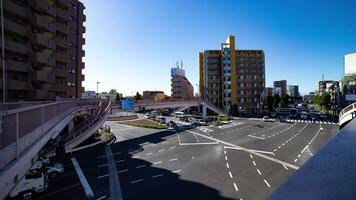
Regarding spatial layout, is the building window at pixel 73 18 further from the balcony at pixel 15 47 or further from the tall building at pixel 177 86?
the tall building at pixel 177 86

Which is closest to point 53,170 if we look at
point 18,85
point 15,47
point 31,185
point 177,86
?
point 31,185

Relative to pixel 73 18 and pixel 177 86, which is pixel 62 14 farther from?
pixel 177 86

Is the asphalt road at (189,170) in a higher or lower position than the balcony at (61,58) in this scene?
lower

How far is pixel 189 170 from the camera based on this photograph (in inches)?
603

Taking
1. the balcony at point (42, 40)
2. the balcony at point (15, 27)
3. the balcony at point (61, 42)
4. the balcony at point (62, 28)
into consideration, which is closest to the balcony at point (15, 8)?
the balcony at point (15, 27)

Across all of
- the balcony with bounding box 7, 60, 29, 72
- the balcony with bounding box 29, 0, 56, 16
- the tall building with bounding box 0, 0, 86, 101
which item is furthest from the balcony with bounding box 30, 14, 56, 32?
the balcony with bounding box 7, 60, 29, 72

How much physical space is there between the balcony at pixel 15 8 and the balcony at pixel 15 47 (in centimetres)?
385

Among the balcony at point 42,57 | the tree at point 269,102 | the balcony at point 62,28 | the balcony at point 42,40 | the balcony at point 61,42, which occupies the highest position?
the balcony at point 62,28

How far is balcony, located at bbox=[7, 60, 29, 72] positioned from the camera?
921 inches

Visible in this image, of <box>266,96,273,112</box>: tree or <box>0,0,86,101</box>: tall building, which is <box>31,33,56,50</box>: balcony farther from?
<box>266,96,273,112</box>: tree

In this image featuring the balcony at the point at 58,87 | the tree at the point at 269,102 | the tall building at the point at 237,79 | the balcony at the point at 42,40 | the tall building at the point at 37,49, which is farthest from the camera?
the tree at the point at 269,102

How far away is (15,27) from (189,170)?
27085 mm

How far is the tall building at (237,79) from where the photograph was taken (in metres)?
69.1

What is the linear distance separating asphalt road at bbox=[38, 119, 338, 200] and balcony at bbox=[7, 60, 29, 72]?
46.6 feet
